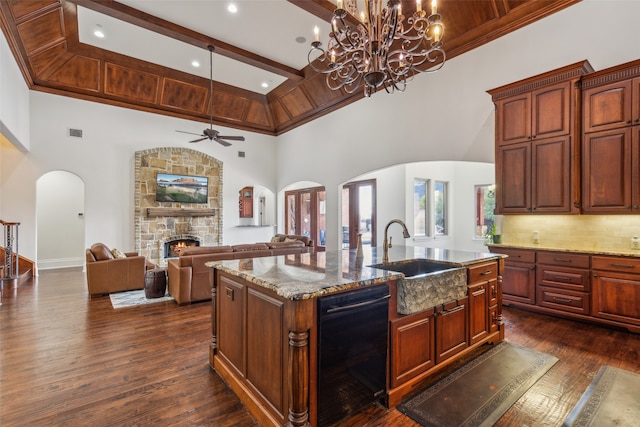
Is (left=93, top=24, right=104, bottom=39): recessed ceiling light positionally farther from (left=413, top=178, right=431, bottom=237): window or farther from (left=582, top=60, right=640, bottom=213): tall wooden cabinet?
(left=582, top=60, right=640, bottom=213): tall wooden cabinet

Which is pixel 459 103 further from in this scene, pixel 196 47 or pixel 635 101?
pixel 196 47

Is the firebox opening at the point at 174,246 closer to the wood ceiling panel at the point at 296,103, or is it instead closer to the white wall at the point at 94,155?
the white wall at the point at 94,155

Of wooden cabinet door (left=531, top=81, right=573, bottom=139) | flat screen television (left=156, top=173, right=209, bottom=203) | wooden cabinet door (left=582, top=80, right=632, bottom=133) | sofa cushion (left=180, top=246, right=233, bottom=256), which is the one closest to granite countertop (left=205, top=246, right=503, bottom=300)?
wooden cabinet door (left=531, top=81, right=573, bottom=139)

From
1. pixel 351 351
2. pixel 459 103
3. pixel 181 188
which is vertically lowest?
pixel 351 351

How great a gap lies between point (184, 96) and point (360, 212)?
18.1 ft

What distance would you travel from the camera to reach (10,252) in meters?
5.66

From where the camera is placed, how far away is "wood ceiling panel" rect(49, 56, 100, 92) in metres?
6.30

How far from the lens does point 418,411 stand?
211 centimetres

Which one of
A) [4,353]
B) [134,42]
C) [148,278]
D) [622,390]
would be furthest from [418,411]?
[134,42]

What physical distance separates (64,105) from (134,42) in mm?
2347

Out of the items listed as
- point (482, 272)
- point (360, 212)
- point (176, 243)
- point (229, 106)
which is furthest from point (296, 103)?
point (482, 272)

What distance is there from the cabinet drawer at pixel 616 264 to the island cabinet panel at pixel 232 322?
3968mm

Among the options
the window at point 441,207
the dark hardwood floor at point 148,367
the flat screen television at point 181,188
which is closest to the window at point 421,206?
the window at point 441,207

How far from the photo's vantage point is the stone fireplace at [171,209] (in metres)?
7.58
